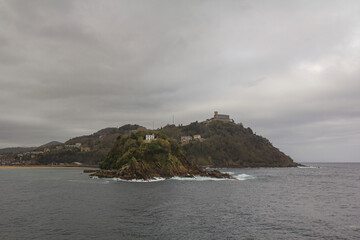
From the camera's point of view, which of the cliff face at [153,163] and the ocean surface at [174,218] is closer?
the ocean surface at [174,218]

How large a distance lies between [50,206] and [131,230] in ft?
67.8

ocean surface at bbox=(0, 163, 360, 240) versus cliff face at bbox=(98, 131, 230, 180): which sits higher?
cliff face at bbox=(98, 131, 230, 180)

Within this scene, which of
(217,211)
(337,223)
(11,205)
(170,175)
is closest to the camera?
(337,223)

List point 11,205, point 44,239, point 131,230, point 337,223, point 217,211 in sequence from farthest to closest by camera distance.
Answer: point 11,205 → point 217,211 → point 337,223 → point 131,230 → point 44,239

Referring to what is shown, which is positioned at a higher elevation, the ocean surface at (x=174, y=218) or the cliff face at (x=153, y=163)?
the cliff face at (x=153, y=163)

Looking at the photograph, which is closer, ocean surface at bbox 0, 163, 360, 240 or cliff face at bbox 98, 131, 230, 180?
ocean surface at bbox 0, 163, 360, 240

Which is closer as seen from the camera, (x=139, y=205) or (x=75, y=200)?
(x=139, y=205)

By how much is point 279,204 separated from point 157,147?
6754 cm

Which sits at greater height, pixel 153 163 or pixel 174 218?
pixel 153 163

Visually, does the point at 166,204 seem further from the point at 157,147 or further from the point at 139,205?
the point at 157,147

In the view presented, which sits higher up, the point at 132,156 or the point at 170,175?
the point at 132,156

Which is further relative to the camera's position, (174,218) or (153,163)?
(153,163)

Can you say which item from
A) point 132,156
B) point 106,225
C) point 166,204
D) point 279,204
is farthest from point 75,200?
point 132,156

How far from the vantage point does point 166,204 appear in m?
45.3
